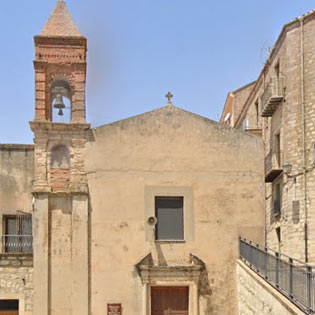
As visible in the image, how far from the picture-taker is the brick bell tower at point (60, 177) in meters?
21.0

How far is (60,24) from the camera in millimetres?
22516

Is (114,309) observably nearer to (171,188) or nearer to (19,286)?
(171,188)

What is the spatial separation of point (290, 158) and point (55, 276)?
30.5 ft

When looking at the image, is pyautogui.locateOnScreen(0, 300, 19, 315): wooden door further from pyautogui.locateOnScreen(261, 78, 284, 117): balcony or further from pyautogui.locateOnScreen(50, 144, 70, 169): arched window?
pyautogui.locateOnScreen(261, 78, 284, 117): balcony

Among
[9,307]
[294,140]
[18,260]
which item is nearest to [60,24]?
[18,260]

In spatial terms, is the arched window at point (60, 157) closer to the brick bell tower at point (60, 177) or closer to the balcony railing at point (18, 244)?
the brick bell tower at point (60, 177)

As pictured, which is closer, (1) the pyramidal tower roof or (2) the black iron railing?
(2) the black iron railing

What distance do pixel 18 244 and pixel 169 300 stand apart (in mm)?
7666

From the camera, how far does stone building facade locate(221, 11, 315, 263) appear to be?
22.4m

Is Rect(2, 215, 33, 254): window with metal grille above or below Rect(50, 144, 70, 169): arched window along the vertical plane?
below

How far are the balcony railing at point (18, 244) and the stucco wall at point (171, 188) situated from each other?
5.49 metres

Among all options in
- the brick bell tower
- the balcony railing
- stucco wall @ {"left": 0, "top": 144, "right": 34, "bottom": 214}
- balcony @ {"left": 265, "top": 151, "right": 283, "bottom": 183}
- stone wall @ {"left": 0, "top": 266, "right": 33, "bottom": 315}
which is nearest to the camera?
the brick bell tower

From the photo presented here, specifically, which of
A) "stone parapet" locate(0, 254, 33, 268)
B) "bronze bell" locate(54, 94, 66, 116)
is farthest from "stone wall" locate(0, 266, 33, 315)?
"bronze bell" locate(54, 94, 66, 116)

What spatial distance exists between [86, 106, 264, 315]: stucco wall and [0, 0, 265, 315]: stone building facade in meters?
0.03
